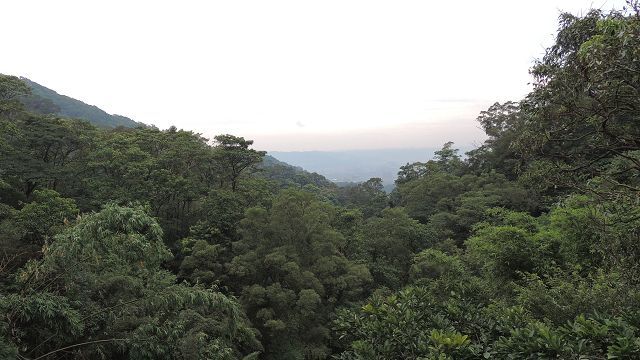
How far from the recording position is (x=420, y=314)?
12.8 feet

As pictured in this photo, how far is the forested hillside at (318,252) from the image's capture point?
3.80 meters

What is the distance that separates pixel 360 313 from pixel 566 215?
30.0 ft

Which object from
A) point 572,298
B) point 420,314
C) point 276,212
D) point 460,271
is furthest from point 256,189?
point 420,314

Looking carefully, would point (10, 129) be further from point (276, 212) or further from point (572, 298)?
point (572, 298)

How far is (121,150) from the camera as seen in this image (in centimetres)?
1898

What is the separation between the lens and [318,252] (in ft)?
51.4

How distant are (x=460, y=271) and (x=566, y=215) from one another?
13.4 ft

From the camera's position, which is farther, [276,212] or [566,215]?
[276,212]

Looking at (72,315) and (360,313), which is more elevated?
(360,313)

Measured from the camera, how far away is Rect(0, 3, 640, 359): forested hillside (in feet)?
12.5

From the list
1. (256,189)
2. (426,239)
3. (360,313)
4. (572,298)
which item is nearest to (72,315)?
(360,313)

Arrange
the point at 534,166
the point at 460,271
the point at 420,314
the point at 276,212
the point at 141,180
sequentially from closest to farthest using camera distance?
the point at 420,314
the point at 534,166
the point at 460,271
the point at 276,212
the point at 141,180

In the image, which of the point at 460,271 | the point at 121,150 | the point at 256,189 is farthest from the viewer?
the point at 256,189

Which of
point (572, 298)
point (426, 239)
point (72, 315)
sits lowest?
point (426, 239)
